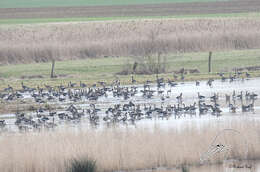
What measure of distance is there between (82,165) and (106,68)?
85.3ft

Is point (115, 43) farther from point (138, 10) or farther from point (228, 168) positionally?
point (138, 10)

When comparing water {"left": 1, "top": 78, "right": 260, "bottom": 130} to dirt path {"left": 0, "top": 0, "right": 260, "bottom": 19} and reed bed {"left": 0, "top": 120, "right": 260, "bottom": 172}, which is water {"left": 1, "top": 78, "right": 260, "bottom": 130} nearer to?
reed bed {"left": 0, "top": 120, "right": 260, "bottom": 172}

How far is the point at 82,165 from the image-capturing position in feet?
52.9

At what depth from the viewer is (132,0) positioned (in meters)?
116

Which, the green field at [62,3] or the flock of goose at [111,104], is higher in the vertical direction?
the green field at [62,3]

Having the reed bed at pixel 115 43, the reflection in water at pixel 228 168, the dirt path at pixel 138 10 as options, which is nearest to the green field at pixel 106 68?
the reed bed at pixel 115 43

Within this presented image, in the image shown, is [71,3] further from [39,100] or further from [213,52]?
[39,100]

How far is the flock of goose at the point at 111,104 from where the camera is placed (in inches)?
939

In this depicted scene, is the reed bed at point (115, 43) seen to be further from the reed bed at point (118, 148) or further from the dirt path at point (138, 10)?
the dirt path at point (138, 10)

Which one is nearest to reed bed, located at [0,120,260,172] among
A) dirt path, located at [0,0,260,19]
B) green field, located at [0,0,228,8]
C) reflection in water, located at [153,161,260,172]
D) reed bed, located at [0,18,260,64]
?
reflection in water, located at [153,161,260,172]

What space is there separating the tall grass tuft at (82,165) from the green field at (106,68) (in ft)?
63.1

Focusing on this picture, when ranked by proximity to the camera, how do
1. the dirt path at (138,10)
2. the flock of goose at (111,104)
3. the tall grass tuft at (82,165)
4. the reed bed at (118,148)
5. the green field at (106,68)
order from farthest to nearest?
the dirt path at (138,10) < the green field at (106,68) < the flock of goose at (111,104) < the reed bed at (118,148) < the tall grass tuft at (82,165)

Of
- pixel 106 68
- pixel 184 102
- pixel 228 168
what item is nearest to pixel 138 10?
pixel 106 68

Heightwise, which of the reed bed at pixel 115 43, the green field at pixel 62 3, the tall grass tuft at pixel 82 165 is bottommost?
the tall grass tuft at pixel 82 165
